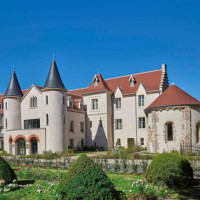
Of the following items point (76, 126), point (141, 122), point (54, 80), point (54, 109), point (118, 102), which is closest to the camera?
point (54, 109)

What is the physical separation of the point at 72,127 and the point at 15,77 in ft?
40.1

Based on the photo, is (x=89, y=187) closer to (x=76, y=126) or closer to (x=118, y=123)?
(x=76, y=126)

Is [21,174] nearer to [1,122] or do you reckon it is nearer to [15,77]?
[15,77]

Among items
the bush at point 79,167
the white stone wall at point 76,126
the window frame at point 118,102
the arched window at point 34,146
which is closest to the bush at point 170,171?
the bush at point 79,167

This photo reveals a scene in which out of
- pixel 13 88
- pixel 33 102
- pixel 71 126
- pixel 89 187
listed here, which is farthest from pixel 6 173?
pixel 13 88

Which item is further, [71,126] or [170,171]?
[71,126]

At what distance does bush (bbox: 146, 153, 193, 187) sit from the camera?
1175cm

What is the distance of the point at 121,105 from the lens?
42062 mm

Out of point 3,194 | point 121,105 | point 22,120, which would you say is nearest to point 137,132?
point 121,105

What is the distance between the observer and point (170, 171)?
38.7 feet

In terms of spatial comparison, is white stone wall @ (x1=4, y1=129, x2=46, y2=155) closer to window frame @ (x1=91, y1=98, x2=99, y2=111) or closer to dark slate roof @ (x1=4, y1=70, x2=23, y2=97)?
dark slate roof @ (x1=4, y1=70, x2=23, y2=97)

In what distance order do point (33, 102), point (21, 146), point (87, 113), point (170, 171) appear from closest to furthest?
point (170, 171)
point (21, 146)
point (33, 102)
point (87, 113)

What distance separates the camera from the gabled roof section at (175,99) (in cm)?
2977

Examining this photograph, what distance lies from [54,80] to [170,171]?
1103 inches
